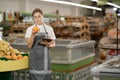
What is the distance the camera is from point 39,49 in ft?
17.2

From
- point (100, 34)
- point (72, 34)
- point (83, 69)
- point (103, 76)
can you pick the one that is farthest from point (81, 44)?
point (100, 34)

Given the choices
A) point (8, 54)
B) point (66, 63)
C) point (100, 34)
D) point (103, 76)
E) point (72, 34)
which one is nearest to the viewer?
point (103, 76)

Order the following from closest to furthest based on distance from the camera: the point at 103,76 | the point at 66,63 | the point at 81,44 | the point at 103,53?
the point at 103,76
the point at 66,63
the point at 81,44
the point at 103,53

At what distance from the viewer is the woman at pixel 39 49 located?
518cm

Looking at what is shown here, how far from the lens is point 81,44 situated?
718 centimetres

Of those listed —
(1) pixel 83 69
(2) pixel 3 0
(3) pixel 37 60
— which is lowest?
(1) pixel 83 69

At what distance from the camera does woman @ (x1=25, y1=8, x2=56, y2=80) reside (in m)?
5.18

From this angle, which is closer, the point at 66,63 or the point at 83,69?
the point at 66,63

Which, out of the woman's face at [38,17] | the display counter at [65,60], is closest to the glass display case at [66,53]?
the display counter at [65,60]

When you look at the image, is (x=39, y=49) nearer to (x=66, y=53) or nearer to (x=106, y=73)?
(x=66, y=53)

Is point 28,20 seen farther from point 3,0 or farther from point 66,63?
point 66,63

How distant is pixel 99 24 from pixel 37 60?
1267 cm

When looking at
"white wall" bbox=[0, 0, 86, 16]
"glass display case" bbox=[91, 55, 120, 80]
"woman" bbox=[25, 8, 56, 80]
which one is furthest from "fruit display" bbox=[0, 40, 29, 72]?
"white wall" bbox=[0, 0, 86, 16]

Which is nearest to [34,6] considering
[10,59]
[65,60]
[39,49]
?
[65,60]
